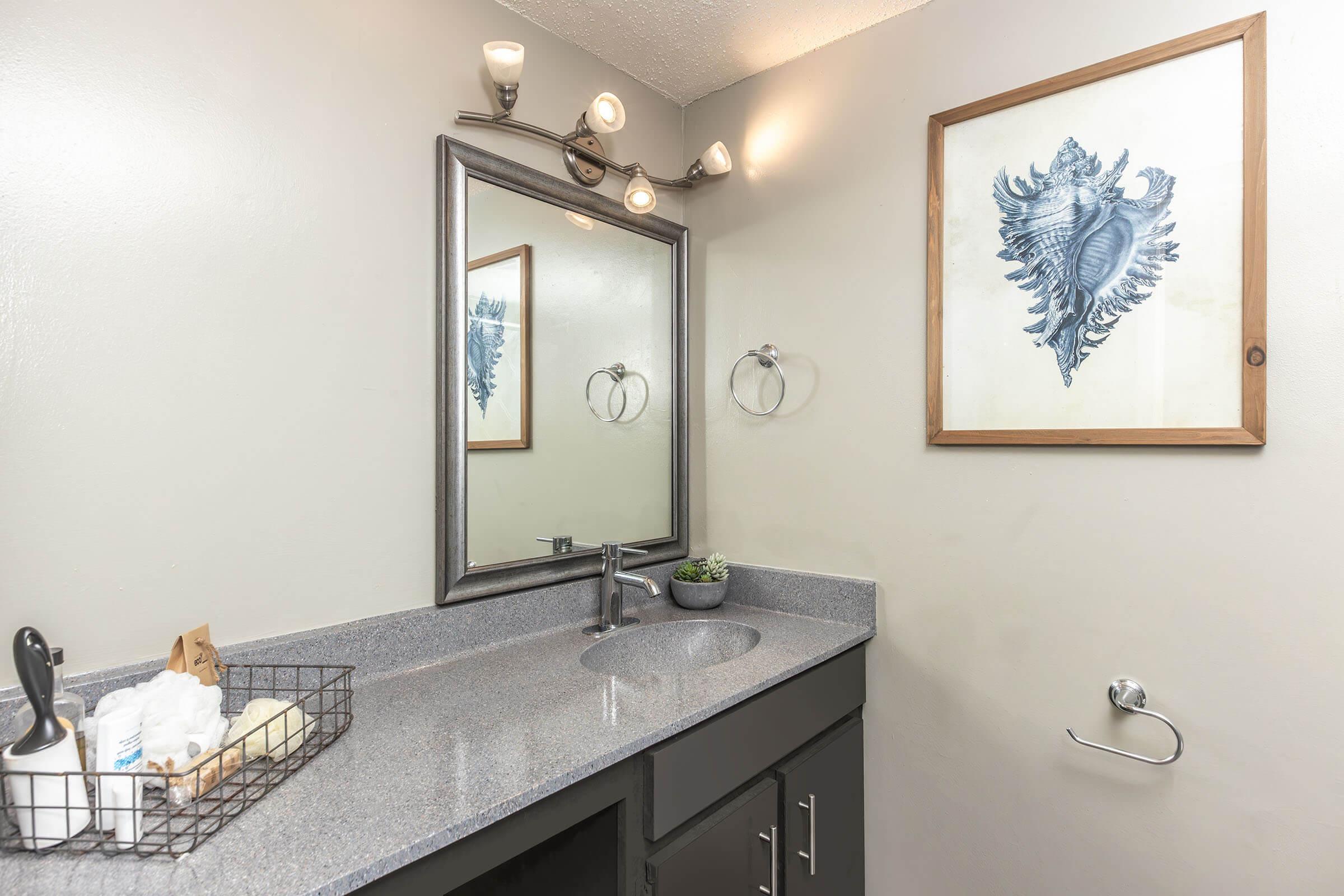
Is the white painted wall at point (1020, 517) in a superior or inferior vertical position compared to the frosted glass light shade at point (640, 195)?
inferior

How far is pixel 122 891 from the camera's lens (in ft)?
2.29

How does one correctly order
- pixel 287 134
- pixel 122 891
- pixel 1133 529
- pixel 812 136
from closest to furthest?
pixel 122 891 < pixel 287 134 < pixel 1133 529 < pixel 812 136

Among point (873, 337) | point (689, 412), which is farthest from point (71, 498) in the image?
point (873, 337)

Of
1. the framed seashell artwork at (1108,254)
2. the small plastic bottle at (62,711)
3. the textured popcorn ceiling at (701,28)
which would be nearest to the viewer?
the small plastic bottle at (62,711)

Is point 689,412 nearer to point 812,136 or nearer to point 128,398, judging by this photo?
point 812,136

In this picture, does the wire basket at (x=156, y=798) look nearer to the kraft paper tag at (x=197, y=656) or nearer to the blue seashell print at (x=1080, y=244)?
the kraft paper tag at (x=197, y=656)

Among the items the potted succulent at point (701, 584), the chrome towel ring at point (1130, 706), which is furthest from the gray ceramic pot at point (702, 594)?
the chrome towel ring at point (1130, 706)

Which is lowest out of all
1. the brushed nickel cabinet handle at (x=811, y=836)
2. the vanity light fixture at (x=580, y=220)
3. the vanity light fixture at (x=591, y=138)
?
the brushed nickel cabinet handle at (x=811, y=836)

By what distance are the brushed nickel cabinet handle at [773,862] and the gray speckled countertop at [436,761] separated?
0.30 m

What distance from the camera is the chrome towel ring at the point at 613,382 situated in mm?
1813

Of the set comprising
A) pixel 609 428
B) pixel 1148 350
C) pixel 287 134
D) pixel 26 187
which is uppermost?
pixel 287 134

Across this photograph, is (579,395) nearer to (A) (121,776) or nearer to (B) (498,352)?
(B) (498,352)

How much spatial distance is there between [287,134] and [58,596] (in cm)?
84

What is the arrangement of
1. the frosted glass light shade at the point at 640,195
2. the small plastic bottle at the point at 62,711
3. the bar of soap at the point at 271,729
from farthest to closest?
1. the frosted glass light shade at the point at 640,195
2. the bar of soap at the point at 271,729
3. the small plastic bottle at the point at 62,711
